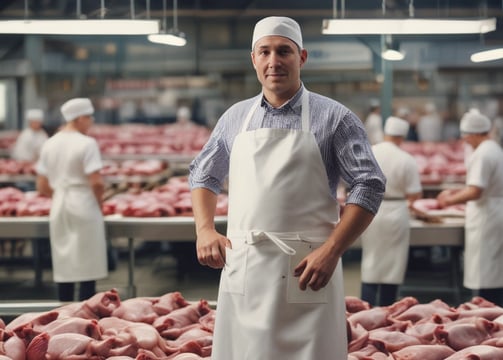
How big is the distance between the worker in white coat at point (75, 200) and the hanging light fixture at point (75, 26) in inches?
28.4

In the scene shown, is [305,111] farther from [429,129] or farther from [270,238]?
[429,129]

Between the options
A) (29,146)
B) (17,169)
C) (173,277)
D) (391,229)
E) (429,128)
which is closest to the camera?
(391,229)

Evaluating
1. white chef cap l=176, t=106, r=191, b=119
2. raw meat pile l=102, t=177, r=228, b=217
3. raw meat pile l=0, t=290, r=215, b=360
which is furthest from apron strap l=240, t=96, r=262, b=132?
white chef cap l=176, t=106, r=191, b=119

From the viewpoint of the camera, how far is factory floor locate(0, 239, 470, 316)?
7125mm

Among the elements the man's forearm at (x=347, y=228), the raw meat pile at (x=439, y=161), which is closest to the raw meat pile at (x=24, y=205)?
the raw meat pile at (x=439, y=161)

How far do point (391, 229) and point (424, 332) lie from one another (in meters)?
2.74

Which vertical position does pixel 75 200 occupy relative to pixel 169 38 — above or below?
below

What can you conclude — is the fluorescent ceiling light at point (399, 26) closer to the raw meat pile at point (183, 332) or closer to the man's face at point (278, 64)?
the raw meat pile at point (183, 332)

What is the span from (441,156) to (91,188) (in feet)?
17.6

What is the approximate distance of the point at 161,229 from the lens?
241 inches

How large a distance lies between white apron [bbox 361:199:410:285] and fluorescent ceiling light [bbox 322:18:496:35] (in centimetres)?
125

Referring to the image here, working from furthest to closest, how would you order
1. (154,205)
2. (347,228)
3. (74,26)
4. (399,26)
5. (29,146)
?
(29,146) → (154,205) → (399,26) → (74,26) → (347,228)

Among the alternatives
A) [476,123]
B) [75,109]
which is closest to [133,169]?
[75,109]

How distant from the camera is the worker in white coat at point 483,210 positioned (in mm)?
5582
